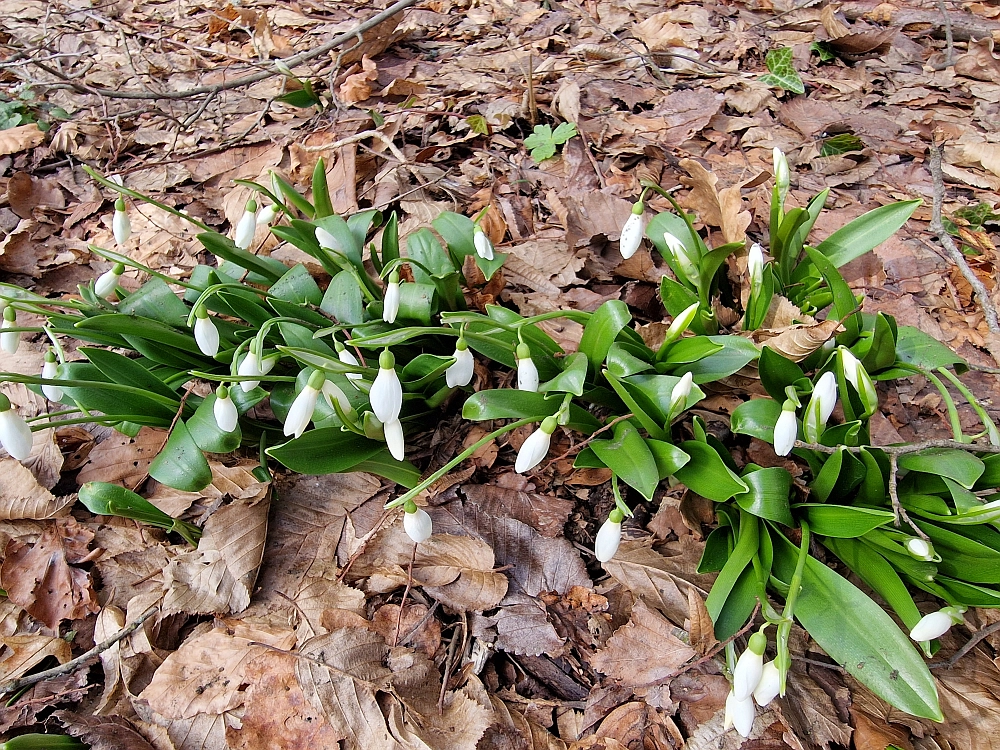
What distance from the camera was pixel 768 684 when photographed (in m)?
1.29

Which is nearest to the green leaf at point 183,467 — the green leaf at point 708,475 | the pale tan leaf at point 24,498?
the pale tan leaf at point 24,498

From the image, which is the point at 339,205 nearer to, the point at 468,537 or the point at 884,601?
the point at 468,537

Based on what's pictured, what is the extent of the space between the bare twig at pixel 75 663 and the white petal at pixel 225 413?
0.60 m

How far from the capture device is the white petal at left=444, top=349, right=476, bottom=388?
165cm

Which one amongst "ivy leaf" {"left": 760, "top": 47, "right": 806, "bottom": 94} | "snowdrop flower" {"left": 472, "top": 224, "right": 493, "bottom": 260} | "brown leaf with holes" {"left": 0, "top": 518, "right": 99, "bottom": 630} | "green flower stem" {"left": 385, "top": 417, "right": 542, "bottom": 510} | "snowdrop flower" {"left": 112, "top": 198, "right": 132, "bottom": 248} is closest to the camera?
"green flower stem" {"left": 385, "top": 417, "right": 542, "bottom": 510}

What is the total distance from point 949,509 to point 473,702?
129 centimetres

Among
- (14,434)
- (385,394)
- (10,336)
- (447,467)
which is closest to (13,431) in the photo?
(14,434)

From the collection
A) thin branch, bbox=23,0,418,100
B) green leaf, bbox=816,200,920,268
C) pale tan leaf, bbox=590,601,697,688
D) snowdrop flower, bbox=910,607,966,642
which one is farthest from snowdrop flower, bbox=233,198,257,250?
snowdrop flower, bbox=910,607,966,642

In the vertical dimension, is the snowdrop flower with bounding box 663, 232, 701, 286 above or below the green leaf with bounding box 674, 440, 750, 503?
above

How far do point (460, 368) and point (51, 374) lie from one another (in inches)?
46.8

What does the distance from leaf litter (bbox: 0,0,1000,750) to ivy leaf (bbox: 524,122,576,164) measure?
0.05 ft

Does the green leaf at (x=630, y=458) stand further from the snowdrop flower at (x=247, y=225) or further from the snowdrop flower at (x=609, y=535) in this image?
the snowdrop flower at (x=247, y=225)

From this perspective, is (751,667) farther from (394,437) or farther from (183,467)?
(183,467)

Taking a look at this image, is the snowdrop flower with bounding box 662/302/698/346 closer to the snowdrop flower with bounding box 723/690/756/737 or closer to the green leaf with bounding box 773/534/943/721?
the green leaf with bounding box 773/534/943/721
